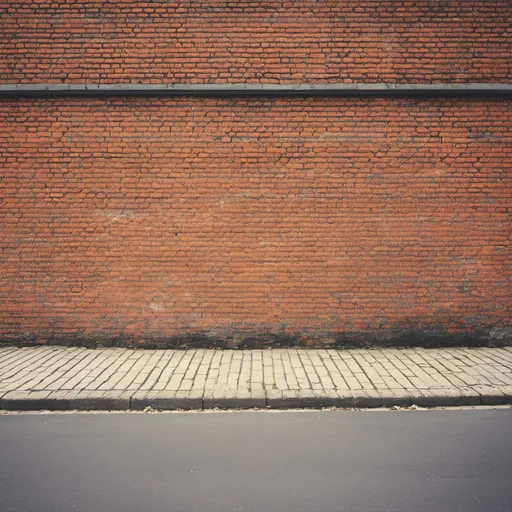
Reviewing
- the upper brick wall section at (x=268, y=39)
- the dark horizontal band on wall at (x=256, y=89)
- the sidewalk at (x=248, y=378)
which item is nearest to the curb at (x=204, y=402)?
the sidewalk at (x=248, y=378)

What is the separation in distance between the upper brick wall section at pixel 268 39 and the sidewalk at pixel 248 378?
14.2 feet

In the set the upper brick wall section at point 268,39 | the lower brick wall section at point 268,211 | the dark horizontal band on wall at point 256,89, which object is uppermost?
the upper brick wall section at point 268,39

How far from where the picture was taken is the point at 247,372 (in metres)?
5.17

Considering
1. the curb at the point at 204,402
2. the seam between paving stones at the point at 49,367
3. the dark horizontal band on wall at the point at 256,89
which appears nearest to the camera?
the curb at the point at 204,402

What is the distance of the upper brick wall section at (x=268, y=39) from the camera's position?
635 cm

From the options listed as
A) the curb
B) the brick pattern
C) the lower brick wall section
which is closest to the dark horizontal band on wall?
the lower brick wall section

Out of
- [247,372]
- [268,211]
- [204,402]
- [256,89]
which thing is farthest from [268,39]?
[204,402]

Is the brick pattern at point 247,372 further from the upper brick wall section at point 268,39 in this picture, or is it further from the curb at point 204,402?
the upper brick wall section at point 268,39

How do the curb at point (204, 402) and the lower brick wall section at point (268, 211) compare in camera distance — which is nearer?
the curb at point (204, 402)

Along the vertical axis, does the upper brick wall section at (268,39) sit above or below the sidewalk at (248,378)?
above

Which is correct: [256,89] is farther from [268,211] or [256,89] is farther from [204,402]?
[204,402]

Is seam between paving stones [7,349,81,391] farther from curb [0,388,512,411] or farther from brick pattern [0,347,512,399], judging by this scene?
curb [0,388,512,411]

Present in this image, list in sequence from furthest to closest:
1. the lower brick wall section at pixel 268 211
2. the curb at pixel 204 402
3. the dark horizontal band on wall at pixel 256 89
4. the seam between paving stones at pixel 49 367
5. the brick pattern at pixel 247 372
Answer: the lower brick wall section at pixel 268 211 → the dark horizontal band on wall at pixel 256 89 → the seam between paving stones at pixel 49 367 → the brick pattern at pixel 247 372 → the curb at pixel 204 402

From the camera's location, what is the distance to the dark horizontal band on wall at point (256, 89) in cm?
625
